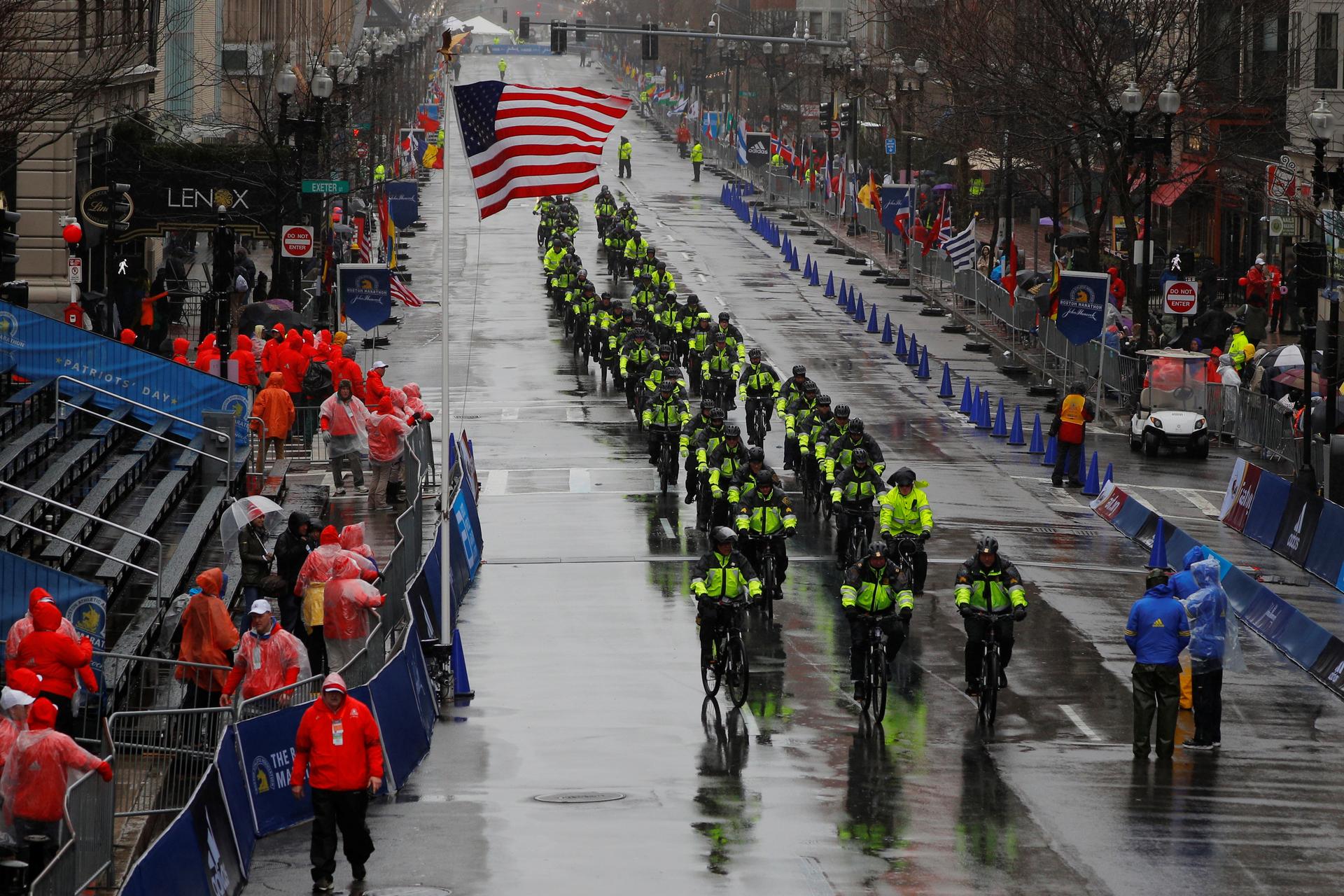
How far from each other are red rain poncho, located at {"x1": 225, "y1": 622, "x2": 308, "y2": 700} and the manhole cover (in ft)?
6.88

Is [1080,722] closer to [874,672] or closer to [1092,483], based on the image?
[874,672]

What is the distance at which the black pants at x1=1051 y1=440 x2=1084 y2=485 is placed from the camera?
103ft

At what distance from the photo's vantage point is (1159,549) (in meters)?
25.8

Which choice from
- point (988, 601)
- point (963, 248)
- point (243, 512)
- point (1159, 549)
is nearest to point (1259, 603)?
point (1159, 549)

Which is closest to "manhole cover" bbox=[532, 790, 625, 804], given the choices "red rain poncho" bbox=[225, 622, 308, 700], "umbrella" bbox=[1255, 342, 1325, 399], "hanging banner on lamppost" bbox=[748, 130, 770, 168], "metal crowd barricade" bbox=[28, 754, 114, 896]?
"red rain poncho" bbox=[225, 622, 308, 700]

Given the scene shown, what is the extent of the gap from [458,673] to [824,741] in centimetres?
357

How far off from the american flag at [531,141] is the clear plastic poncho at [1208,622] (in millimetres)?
7015

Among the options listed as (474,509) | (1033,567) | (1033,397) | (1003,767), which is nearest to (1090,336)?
(1033,397)

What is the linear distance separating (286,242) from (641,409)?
8.87 metres

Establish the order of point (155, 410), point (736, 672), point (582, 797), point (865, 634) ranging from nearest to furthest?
point (582, 797)
point (865, 634)
point (736, 672)
point (155, 410)

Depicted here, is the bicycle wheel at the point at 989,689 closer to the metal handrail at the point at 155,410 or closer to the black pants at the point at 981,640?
the black pants at the point at 981,640

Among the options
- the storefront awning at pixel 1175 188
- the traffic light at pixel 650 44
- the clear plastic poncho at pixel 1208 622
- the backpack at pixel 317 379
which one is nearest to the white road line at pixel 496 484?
the backpack at pixel 317 379

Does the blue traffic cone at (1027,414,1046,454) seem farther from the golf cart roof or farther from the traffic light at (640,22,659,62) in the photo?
the traffic light at (640,22,659,62)

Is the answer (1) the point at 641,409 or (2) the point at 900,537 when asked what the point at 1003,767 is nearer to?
(2) the point at 900,537
